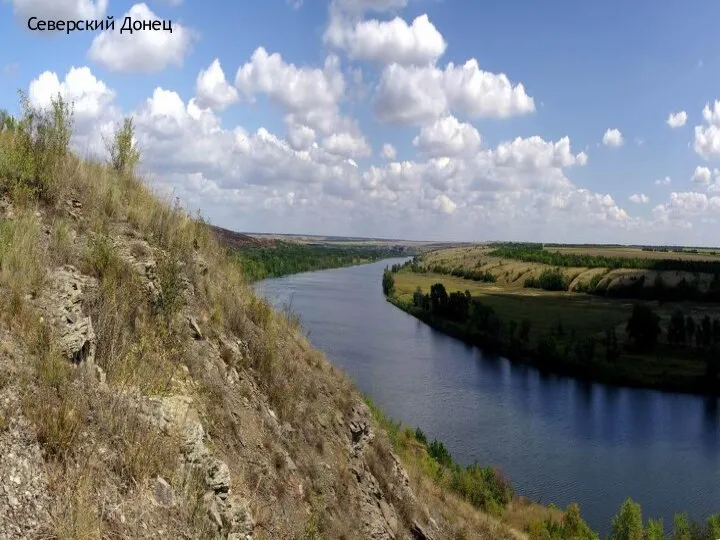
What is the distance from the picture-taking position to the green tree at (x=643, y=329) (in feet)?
247

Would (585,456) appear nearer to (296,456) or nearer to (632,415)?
(632,415)

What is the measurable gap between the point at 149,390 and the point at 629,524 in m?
26.1

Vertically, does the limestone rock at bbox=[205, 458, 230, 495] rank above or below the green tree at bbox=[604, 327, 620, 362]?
above

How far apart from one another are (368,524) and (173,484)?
15.1 feet

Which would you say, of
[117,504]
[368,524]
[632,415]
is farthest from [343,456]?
[632,415]

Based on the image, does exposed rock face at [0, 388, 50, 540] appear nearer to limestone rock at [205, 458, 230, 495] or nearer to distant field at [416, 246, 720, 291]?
limestone rock at [205, 458, 230, 495]

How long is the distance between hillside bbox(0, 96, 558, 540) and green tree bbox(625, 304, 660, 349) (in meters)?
75.4

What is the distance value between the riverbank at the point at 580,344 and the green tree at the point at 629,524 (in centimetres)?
3886

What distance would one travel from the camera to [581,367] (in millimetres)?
62875

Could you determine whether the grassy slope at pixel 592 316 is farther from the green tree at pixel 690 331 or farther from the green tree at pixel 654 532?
the green tree at pixel 654 532

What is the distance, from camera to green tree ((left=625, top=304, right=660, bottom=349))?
247ft

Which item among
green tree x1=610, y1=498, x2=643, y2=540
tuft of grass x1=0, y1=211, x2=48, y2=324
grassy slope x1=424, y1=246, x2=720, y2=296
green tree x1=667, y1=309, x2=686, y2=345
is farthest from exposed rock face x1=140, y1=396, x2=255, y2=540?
grassy slope x1=424, y1=246, x2=720, y2=296

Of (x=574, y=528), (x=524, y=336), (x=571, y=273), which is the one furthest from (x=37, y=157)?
(x=571, y=273)

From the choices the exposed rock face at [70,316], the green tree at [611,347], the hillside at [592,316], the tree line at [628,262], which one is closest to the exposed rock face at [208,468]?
the exposed rock face at [70,316]
